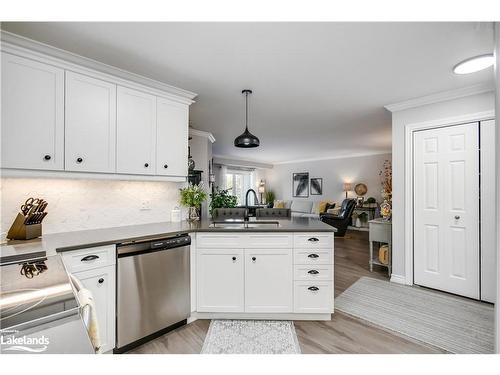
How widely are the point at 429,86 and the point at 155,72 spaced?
120 inches

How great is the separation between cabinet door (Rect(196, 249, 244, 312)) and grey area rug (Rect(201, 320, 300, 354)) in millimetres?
155

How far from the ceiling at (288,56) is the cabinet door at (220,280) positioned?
180cm

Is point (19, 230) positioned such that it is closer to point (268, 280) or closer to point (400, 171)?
point (268, 280)

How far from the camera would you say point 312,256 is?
229 centimetres

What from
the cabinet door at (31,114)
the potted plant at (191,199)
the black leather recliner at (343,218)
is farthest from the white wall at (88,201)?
the black leather recliner at (343,218)

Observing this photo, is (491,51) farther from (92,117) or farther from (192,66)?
(92,117)

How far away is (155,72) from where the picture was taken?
2312 mm

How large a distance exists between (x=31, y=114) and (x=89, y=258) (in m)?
1.17

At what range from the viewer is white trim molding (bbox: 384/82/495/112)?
2670 mm

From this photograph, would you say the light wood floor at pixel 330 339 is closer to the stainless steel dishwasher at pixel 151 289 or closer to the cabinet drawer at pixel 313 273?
the stainless steel dishwasher at pixel 151 289

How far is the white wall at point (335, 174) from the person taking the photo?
24.9 ft

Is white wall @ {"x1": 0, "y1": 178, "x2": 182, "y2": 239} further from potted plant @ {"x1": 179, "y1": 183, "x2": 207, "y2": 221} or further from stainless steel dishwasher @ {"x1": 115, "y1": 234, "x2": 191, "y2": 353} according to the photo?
stainless steel dishwasher @ {"x1": 115, "y1": 234, "x2": 191, "y2": 353}
